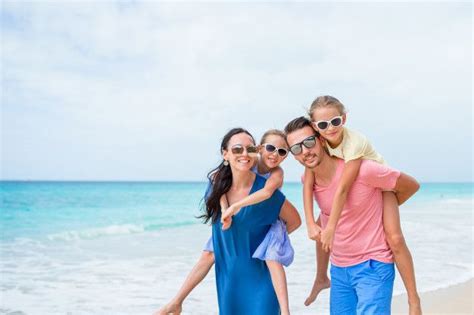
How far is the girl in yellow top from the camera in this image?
127 inches

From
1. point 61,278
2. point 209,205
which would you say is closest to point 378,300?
point 209,205

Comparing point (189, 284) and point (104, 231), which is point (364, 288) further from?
point (104, 231)

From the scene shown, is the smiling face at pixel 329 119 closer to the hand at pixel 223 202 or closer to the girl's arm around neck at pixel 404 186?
the girl's arm around neck at pixel 404 186

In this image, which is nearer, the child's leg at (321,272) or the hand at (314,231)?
the hand at (314,231)

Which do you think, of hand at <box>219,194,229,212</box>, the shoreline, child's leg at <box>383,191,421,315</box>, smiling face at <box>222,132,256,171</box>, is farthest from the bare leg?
the shoreline

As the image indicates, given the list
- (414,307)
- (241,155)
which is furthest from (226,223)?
(414,307)

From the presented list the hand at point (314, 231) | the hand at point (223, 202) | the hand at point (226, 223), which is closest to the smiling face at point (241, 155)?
the hand at point (223, 202)

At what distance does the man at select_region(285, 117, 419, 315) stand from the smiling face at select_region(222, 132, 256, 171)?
0.26 m

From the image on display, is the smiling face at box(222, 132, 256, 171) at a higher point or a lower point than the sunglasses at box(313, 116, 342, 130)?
lower

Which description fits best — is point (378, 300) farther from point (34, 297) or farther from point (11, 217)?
point (11, 217)

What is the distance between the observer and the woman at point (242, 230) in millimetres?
3473

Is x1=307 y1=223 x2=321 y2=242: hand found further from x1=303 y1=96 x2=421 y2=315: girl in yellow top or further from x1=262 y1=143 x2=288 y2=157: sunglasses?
x1=262 y1=143 x2=288 y2=157: sunglasses

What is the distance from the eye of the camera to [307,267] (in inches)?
367

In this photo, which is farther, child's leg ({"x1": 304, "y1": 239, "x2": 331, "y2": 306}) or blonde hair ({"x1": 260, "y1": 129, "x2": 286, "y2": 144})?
child's leg ({"x1": 304, "y1": 239, "x2": 331, "y2": 306})
